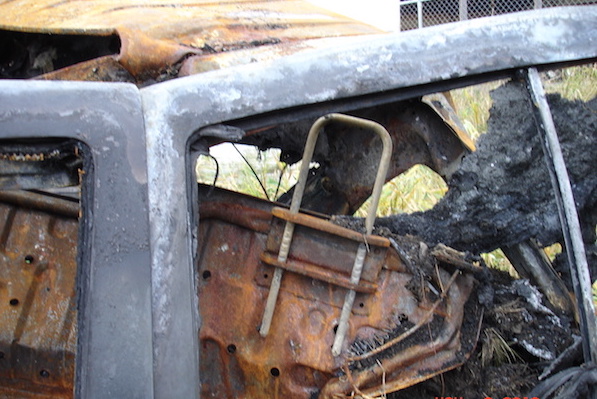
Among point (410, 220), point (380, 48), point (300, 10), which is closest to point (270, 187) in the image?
point (300, 10)

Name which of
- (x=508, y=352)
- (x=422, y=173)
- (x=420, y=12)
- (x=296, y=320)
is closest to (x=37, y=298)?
(x=296, y=320)

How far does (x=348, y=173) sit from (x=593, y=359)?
40.2 inches

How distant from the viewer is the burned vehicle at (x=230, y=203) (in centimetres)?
137

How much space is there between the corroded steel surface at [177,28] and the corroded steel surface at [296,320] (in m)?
0.43

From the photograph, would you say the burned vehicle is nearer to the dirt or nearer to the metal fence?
the dirt

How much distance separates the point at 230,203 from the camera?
6.84 ft

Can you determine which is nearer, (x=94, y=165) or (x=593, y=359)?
(x=94, y=165)

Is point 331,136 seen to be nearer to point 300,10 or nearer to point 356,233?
point 356,233

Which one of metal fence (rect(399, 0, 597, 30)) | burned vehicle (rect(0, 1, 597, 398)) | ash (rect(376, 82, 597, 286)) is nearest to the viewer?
burned vehicle (rect(0, 1, 597, 398))

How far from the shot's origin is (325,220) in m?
2.03

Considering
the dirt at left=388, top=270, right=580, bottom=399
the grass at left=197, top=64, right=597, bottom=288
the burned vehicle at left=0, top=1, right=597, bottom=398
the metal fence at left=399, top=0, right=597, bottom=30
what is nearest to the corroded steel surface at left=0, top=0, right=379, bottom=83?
the burned vehicle at left=0, top=1, right=597, bottom=398

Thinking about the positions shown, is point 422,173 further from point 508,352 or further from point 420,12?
point 420,12

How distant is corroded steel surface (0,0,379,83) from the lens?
2.05m

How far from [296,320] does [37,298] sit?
0.79m
